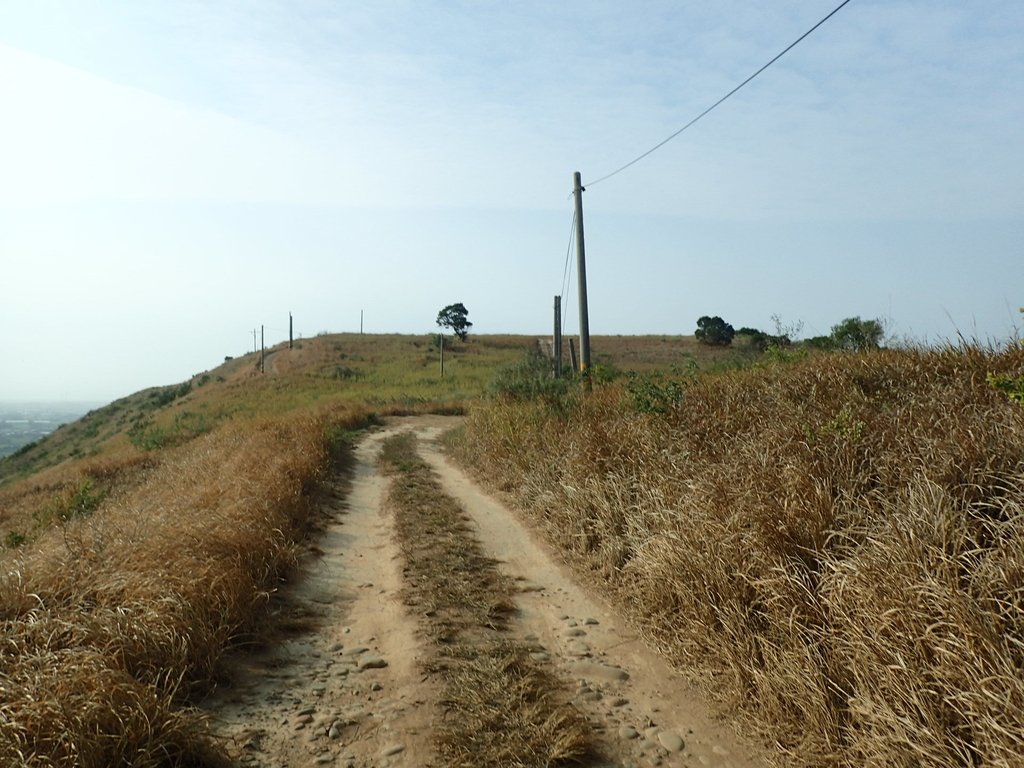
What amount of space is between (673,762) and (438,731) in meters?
1.30

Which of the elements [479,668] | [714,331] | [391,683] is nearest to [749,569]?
[479,668]

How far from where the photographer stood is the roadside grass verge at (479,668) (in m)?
4.03

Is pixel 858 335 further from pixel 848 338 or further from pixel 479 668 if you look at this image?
pixel 479 668

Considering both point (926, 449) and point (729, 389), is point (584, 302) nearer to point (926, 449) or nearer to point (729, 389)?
point (729, 389)

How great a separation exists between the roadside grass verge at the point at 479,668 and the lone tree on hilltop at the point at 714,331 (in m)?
44.2

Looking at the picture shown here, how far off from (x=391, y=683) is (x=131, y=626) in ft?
5.37

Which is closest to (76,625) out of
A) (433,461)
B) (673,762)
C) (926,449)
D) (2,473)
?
(673,762)

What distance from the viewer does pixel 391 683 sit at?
4.94 m

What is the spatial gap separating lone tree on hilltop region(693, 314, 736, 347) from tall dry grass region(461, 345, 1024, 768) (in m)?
43.5

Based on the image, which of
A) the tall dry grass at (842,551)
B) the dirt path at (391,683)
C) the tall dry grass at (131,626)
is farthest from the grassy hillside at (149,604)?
the tall dry grass at (842,551)

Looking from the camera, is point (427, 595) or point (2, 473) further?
point (2, 473)

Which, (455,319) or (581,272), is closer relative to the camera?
(581,272)

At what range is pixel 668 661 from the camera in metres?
5.29

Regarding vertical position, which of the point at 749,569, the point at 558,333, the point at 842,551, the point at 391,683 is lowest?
the point at 391,683
